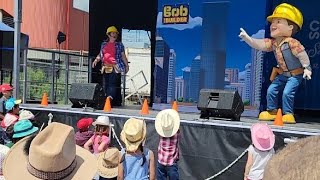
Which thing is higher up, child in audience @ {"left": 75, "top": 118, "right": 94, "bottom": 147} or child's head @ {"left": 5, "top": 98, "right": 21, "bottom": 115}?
child's head @ {"left": 5, "top": 98, "right": 21, "bottom": 115}

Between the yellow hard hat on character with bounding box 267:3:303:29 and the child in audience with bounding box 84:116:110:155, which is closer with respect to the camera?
the child in audience with bounding box 84:116:110:155

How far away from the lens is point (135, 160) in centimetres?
448

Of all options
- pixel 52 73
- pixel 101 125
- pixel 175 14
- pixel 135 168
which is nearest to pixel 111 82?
pixel 52 73

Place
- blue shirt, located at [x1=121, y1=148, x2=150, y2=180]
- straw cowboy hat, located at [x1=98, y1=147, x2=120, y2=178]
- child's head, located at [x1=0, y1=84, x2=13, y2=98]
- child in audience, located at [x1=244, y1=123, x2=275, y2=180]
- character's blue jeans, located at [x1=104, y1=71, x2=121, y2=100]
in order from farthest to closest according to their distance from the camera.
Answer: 1. character's blue jeans, located at [x1=104, y1=71, x2=121, y2=100]
2. child's head, located at [x1=0, y1=84, x2=13, y2=98]
3. child in audience, located at [x1=244, y1=123, x2=275, y2=180]
4. straw cowboy hat, located at [x1=98, y1=147, x2=120, y2=178]
5. blue shirt, located at [x1=121, y1=148, x2=150, y2=180]

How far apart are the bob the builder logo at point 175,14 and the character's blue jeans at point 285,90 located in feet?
12.3

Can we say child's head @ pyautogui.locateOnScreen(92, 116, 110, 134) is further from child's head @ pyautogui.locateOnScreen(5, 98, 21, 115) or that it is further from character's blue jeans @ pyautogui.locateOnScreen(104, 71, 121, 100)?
character's blue jeans @ pyautogui.locateOnScreen(104, 71, 121, 100)

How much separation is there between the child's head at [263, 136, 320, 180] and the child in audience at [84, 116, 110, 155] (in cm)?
458

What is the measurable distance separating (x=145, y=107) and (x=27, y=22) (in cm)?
1590

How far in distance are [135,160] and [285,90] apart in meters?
2.96

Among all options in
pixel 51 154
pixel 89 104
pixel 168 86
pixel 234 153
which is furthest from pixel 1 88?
pixel 51 154

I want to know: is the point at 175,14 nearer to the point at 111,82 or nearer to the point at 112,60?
the point at 112,60

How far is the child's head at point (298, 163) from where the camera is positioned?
0.74 m

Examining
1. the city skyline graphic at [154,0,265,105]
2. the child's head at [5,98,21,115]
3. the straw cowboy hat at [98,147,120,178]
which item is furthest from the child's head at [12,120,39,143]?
the city skyline graphic at [154,0,265,105]

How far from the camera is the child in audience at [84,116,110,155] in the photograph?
5.33 metres
